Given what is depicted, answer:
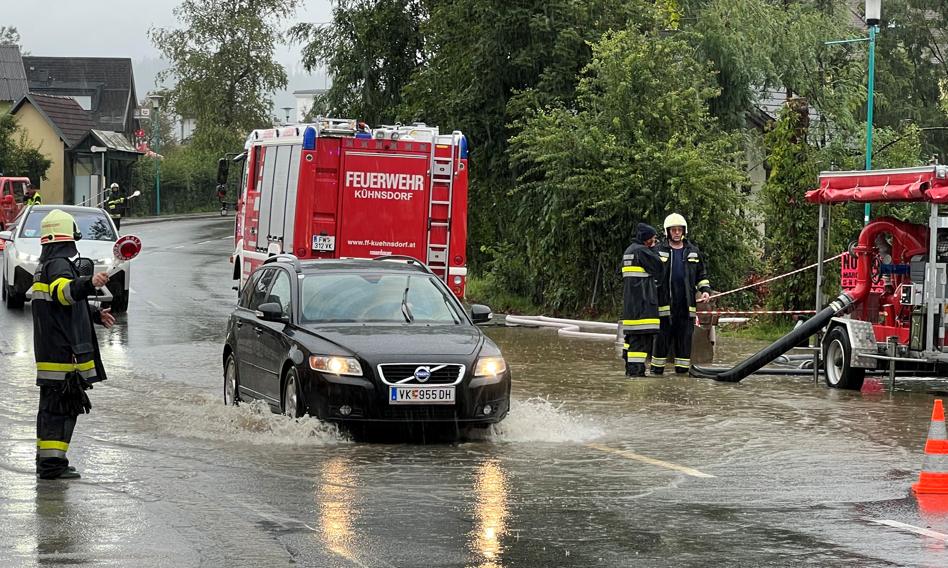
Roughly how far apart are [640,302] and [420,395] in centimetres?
653

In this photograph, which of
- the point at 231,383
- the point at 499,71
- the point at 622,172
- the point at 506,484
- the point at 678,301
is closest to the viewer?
the point at 506,484

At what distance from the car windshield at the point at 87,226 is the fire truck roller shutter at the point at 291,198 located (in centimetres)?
548

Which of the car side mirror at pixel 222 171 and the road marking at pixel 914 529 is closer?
the road marking at pixel 914 529

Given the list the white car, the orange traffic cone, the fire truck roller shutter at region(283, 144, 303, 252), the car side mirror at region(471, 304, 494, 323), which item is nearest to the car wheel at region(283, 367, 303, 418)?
the car side mirror at region(471, 304, 494, 323)

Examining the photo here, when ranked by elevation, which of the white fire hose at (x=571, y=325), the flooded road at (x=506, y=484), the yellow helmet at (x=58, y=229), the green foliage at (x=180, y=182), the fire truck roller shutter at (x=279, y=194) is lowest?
the flooded road at (x=506, y=484)

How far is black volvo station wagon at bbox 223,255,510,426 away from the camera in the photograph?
12031mm

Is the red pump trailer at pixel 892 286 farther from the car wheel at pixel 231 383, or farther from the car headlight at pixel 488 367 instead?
the car wheel at pixel 231 383

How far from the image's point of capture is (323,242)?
22.1 meters

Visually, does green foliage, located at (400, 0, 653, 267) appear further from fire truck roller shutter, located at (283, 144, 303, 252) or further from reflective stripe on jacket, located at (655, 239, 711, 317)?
reflective stripe on jacket, located at (655, 239, 711, 317)

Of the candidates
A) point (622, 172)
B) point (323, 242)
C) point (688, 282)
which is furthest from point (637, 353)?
point (622, 172)

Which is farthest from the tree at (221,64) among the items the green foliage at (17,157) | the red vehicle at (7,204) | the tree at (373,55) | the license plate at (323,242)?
the license plate at (323,242)

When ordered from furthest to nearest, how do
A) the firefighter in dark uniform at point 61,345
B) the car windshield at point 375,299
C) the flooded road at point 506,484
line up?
the car windshield at point 375,299, the firefighter in dark uniform at point 61,345, the flooded road at point 506,484

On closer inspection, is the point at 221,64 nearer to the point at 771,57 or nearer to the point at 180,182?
the point at 180,182

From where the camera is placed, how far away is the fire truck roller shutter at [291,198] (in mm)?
22219
